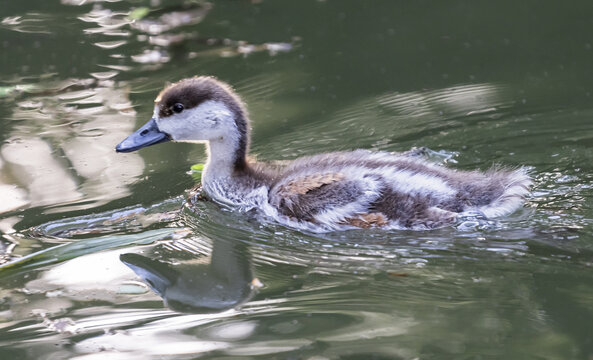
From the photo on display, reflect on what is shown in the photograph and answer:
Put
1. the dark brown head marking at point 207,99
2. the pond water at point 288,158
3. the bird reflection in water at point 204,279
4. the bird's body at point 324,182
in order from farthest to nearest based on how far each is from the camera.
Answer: the dark brown head marking at point 207,99 → the bird's body at point 324,182 → the bird reflection in water at point 204,279 → the pond water at point 288,158

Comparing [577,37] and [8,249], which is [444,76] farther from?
[8,249]

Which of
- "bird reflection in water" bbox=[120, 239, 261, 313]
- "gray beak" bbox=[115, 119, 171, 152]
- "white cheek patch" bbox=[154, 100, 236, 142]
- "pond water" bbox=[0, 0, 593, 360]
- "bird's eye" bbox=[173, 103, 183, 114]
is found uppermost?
"bird's eye" bbox=[173, 103, 183, 114]

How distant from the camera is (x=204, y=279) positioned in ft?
16.0

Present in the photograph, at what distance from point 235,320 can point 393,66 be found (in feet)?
13.2

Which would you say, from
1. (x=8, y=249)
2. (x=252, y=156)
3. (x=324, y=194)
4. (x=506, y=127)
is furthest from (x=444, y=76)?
(x=8, y=249)

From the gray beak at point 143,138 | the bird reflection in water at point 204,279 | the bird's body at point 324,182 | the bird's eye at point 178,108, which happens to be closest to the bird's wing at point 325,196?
the bird's body at point 324,182

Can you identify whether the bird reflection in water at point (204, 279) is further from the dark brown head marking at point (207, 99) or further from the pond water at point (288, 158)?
the dark brown head marking at point (207, 99)

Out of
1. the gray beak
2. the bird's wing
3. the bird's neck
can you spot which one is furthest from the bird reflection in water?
the gray beak

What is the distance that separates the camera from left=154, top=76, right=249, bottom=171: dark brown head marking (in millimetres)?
5738

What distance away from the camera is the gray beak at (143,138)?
5.80 m

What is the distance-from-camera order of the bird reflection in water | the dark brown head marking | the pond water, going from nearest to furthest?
the pond water
the bird reflection in water
the dark brown head marking

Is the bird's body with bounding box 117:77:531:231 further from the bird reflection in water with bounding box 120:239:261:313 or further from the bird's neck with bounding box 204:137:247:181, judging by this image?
the bird reflection in water with bounding box 120:239:261:313

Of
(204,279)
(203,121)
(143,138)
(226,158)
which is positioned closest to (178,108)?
(203,121)

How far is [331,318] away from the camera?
425cm
